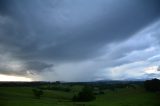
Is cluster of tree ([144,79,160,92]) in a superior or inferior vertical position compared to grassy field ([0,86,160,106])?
superior

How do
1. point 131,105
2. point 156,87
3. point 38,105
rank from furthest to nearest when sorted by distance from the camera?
point 156,87, point 131,105, point 38,105

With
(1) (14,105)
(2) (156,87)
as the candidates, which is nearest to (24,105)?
(1) (14,105)

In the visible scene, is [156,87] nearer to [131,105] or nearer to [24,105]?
[131,105]

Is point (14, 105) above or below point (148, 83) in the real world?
below

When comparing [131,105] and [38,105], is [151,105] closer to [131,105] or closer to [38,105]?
[131,105]

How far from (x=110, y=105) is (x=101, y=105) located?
3006 millimetres

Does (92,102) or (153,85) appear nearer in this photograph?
(92,102)

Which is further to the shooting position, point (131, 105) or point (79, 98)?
point (79, 98)

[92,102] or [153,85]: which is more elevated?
[153,85]

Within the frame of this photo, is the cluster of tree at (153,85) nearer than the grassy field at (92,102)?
No

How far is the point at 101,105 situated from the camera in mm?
75375

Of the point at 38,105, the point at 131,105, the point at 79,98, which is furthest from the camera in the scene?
the point at 79,98

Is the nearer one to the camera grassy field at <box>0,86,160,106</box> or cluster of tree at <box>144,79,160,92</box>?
grassy field at <box>0,86,160,106</box>

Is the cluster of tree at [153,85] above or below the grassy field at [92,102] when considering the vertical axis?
above
